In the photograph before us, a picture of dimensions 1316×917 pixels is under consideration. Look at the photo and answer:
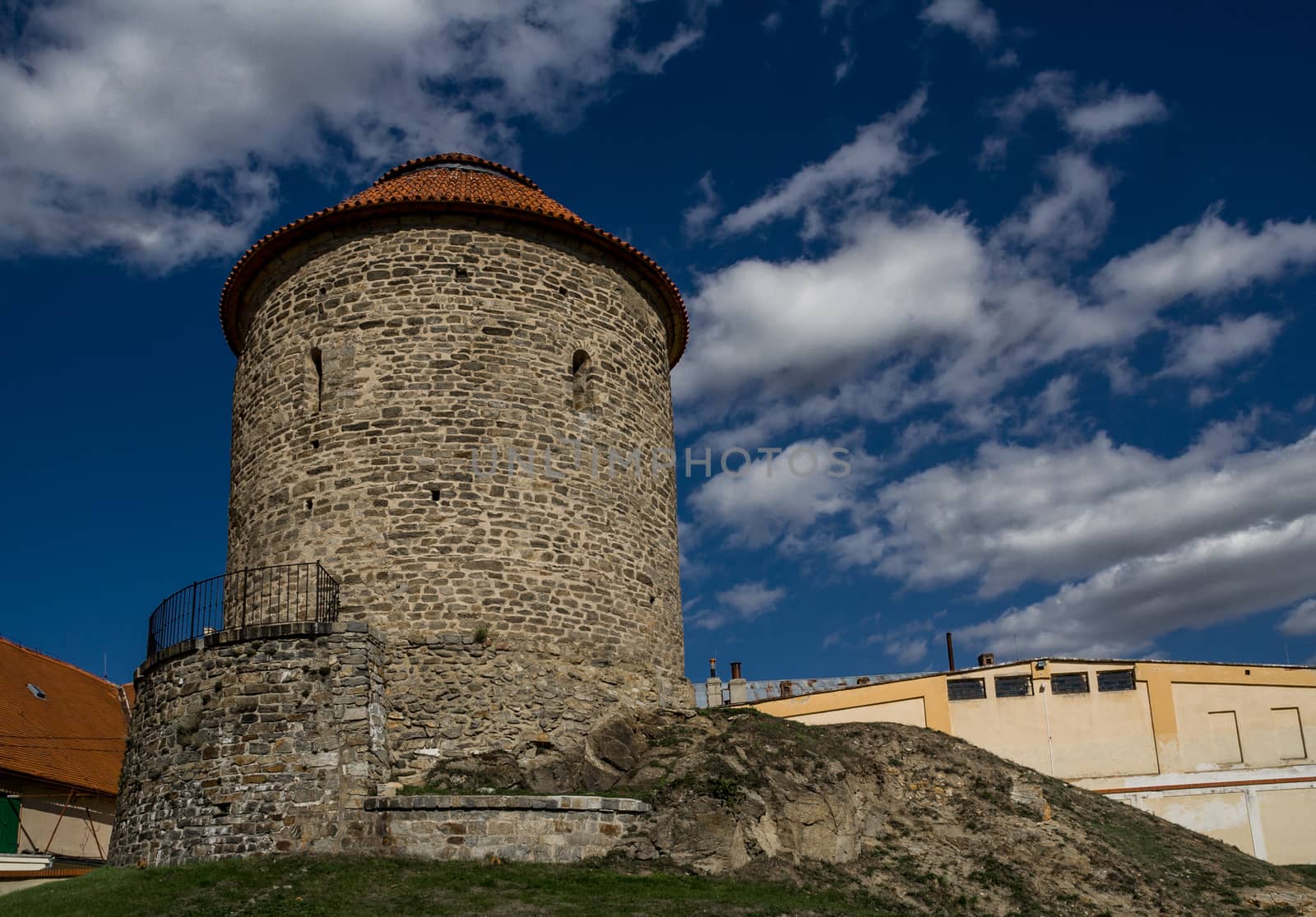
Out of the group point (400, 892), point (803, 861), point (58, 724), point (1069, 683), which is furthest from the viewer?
point (1069, 683)

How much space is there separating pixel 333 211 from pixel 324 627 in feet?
21.1

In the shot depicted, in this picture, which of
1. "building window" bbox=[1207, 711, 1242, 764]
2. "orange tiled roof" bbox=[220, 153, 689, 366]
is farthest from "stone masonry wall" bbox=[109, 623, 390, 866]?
"building window" bbox=[1207, 711, 1242, 764]

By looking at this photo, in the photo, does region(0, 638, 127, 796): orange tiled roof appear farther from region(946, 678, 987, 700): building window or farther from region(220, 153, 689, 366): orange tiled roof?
region(946, 678, 987, 700): building window

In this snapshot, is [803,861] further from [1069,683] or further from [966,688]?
[1069,683]

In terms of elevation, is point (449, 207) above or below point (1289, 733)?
above

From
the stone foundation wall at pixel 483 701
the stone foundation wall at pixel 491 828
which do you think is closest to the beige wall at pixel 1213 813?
the stone foundation wall at pixel 483 701

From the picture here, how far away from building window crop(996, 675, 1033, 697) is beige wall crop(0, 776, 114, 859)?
2163 cm

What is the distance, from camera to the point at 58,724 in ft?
85.1

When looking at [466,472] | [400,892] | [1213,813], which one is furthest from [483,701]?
[1213,813]

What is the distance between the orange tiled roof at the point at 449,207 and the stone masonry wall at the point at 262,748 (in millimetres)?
6376

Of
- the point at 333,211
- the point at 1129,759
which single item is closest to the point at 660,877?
the point at 333,211

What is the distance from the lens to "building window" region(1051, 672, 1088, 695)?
3075 cm

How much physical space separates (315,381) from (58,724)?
1442cm

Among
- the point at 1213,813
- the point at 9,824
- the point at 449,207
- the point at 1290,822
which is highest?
the point at 449,207
